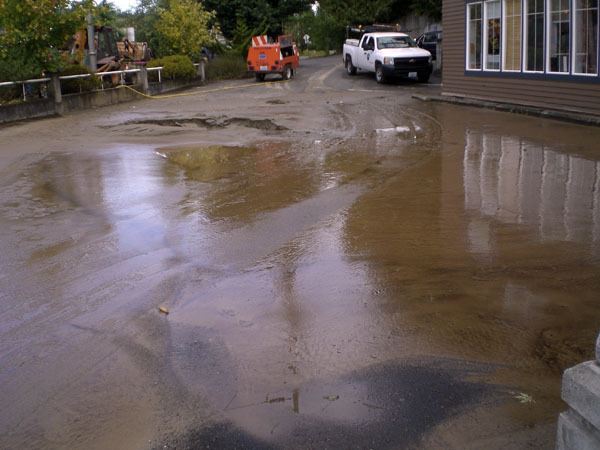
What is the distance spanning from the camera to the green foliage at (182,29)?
111ft

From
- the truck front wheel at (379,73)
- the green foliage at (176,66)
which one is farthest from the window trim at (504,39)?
the green foliage at (176,66)

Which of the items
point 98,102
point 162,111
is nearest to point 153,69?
point 98,102

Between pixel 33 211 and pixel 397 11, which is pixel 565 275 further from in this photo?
pixel 397 11

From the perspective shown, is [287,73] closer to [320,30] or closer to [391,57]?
[391,57]

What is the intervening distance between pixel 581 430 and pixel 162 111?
2056 cm

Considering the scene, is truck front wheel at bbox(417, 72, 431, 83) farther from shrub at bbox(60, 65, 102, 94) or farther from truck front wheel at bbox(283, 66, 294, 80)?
shrub at bbox(60, 65, 102, 94)

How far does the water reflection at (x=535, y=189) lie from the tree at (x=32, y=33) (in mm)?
14016

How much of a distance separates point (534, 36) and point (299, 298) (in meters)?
15.2

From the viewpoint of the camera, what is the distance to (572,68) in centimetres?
1762

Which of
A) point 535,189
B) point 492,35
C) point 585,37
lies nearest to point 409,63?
point 492,35

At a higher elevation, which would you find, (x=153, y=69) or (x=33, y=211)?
(x=153, y=69)

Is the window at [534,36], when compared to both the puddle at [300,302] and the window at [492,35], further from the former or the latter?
the puddle at [300,302]

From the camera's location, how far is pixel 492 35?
2117 centimetres

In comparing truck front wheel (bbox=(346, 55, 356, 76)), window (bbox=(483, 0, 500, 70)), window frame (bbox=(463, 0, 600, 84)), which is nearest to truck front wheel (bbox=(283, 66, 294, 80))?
truck front wheel (bbox=(346, 55, 356, 76))
